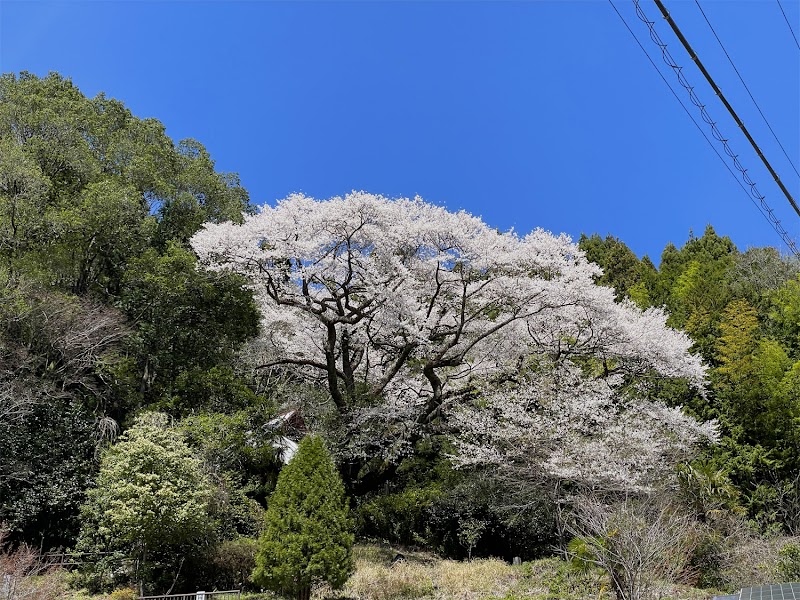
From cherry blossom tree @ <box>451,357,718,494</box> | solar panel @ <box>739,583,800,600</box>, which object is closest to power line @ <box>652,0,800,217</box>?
solar panel @ <box>739,583,800,600</box>

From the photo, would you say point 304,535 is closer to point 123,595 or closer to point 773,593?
point 123,595

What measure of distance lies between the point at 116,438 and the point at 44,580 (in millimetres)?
3217

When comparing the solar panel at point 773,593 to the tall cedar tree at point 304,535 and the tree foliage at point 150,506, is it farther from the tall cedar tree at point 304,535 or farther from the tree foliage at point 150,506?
the tree foliage at point 150,506

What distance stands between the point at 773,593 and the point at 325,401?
12.4 meters

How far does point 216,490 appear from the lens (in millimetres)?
11211

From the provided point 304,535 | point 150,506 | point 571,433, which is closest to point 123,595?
point 150,506

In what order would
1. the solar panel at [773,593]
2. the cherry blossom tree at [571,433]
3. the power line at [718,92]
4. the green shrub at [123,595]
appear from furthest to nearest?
the cherry blossom tree at [571,433] < the green shrub at [123,595] < the solar panel at [773,593] < the power line at [718,92]

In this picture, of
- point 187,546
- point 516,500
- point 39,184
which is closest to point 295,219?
point 39,184

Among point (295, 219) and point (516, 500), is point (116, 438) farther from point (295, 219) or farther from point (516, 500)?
point (516, 500)

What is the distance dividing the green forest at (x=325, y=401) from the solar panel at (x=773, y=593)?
159 inches

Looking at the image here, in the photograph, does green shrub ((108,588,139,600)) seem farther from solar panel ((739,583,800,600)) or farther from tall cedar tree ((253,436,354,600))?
solar panel ((739,583,800,600))

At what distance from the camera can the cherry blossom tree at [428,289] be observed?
13.4 m

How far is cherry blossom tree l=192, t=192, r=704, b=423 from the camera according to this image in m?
13.4

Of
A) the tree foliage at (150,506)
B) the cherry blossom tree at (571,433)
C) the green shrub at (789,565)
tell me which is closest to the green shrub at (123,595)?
the tree foliage at (150,506)
